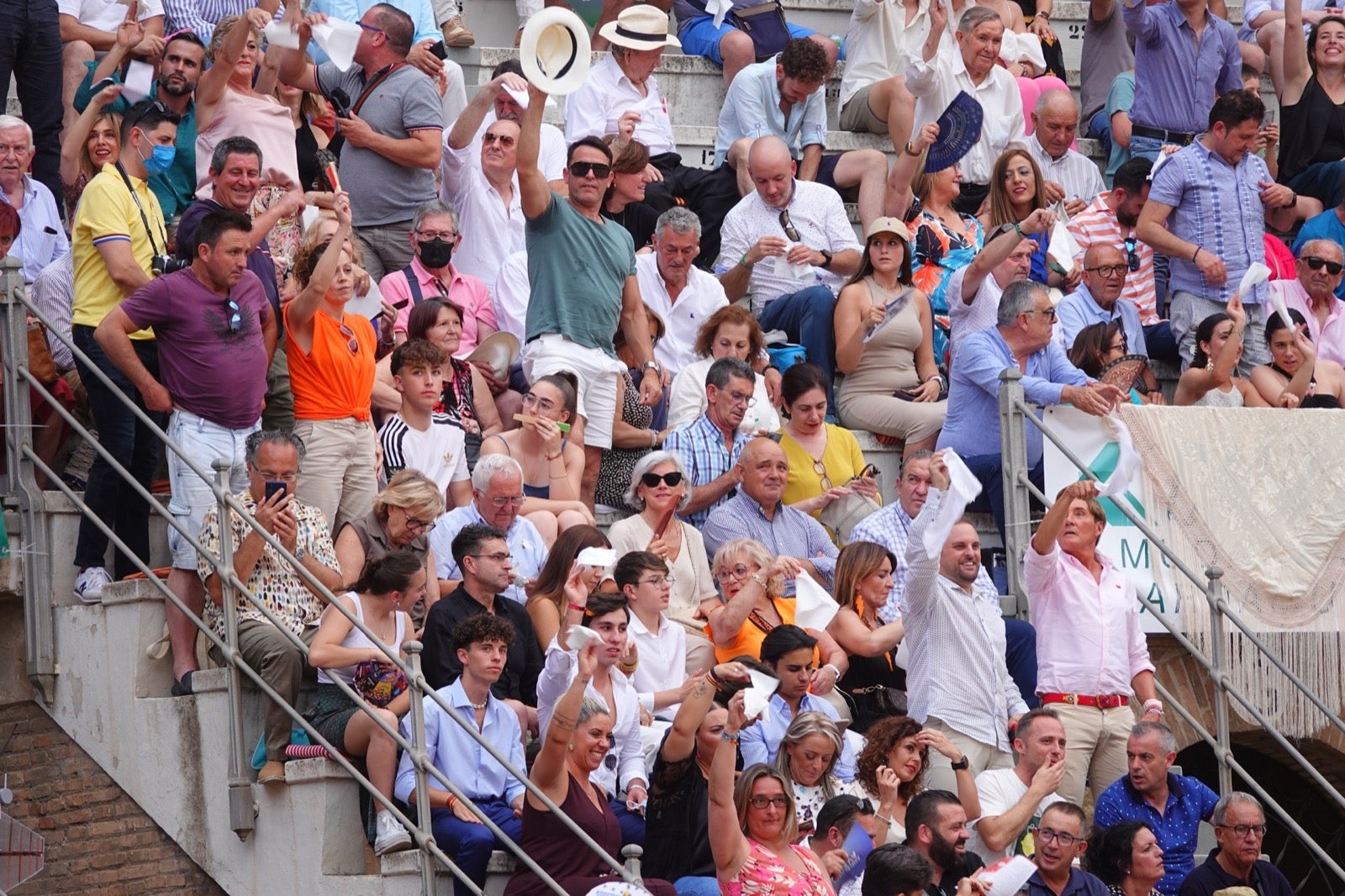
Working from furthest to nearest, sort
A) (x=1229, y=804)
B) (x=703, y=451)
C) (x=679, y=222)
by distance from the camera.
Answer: (x=679, y=222), (x=703, y=451), (x=1229, y=804)

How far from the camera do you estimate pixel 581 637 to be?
8664 millimetres

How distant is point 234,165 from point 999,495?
3.80 meters

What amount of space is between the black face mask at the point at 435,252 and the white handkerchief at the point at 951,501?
117 inches

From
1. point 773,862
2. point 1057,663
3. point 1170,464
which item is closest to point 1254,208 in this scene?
point 1170,464

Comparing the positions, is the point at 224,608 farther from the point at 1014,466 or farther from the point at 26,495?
the point at 1014,466

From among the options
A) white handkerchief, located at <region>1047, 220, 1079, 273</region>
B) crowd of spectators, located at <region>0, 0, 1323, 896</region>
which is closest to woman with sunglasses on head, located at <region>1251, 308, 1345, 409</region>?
crowd of spectators, located at <region>0, 0, 1323, 896</region>

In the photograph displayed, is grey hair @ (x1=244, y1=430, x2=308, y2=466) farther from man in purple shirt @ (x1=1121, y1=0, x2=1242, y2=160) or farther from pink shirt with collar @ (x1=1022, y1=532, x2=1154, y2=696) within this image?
man in purple shirt @ (x1=1121, y1=0, x2=1242, y2=160)

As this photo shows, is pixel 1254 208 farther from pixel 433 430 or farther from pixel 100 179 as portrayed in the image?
pixel 100 179

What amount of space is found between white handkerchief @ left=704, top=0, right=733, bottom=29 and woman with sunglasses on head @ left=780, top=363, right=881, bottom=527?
12.2 ft

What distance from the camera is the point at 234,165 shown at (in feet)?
34.7

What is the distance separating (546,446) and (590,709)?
233 centimetres

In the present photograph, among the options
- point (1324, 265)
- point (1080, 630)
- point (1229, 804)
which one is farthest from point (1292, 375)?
point (1229, 804)

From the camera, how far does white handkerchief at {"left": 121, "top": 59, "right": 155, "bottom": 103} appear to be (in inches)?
470

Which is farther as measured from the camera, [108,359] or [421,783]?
[108,359]
